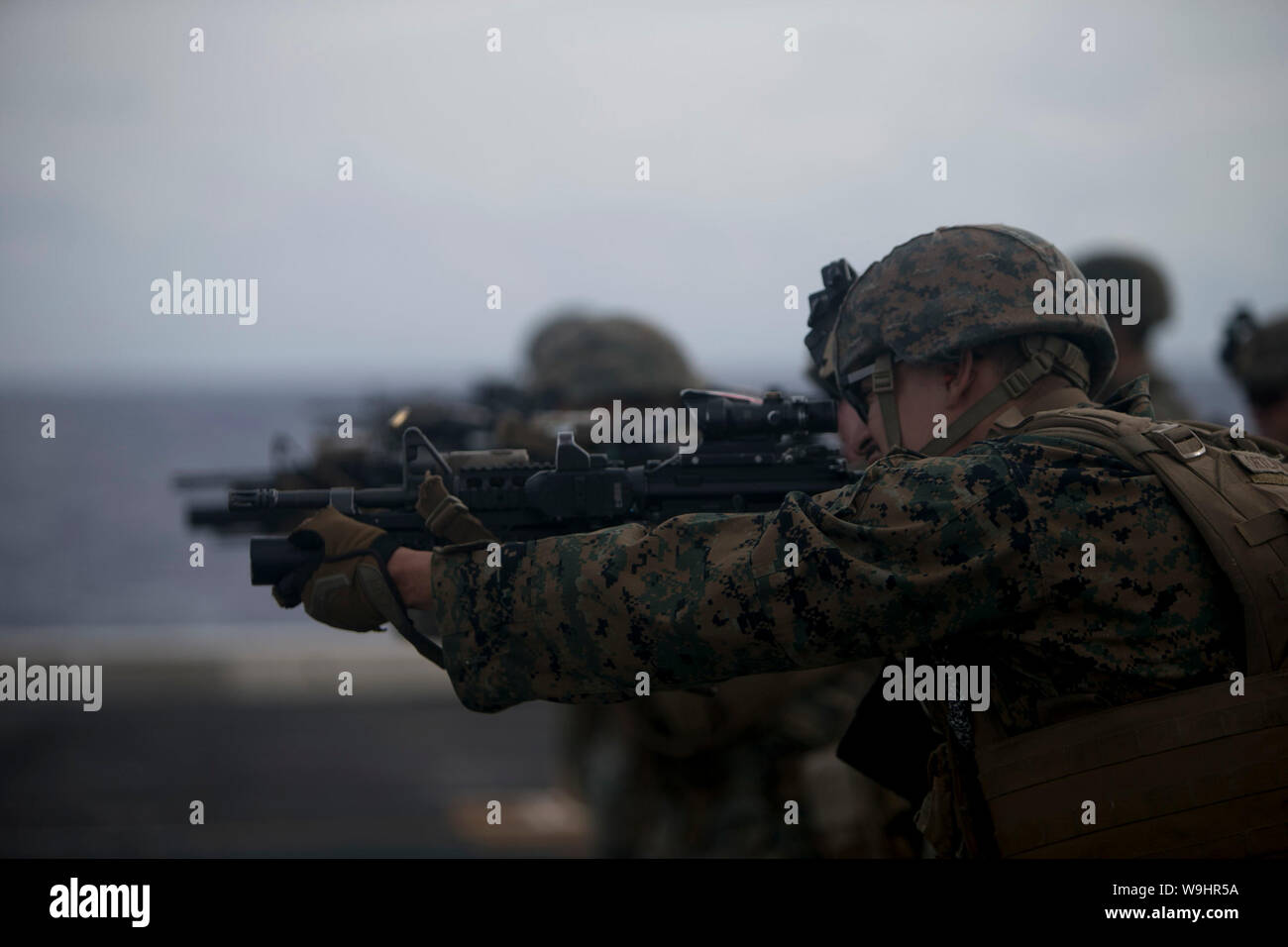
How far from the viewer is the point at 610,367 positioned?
9.61 m

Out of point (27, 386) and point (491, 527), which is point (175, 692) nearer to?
point (491, 527)

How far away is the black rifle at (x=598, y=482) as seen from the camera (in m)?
3.69

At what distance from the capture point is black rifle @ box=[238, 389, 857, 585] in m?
3.69

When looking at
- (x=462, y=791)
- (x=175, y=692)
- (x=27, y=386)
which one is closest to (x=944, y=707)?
(x=462, y=791)

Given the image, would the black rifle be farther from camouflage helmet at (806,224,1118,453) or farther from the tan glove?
camouflage helmet at (806,224,1118,453)

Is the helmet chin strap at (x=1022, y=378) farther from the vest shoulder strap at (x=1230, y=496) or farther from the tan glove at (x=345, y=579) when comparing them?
the tan glove at (x=345, y=579)

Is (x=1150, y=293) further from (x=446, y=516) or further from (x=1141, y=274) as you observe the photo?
(x=446, y=516)

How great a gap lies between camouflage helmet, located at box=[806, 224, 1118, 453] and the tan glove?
1.50m

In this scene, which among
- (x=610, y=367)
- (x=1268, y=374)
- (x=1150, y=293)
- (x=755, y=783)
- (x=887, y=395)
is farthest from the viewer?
(x=610, y=367)

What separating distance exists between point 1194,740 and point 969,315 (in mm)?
1249

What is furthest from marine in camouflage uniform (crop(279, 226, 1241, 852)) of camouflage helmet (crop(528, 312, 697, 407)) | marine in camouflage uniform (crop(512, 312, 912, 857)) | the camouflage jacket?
camouflage helmet (crop(528, 312, 697, 407))

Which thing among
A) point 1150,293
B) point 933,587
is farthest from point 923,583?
point 1150,293
